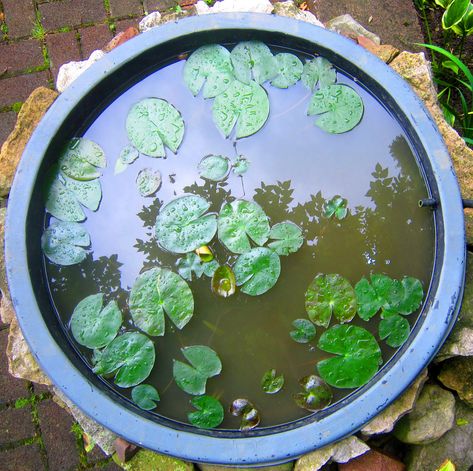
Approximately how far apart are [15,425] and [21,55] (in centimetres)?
160

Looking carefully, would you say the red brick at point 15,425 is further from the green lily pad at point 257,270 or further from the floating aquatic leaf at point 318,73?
the floating aquatic leaf at point 318,73

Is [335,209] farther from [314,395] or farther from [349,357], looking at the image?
[314,395]

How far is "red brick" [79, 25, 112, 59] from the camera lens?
2.33 meters

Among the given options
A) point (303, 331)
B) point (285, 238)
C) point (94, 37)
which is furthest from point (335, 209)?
point (94, 37)

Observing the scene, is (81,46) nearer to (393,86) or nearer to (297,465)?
(393,86)

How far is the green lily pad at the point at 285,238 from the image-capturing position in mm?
1630

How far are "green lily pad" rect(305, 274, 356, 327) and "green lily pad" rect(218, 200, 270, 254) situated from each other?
22cm

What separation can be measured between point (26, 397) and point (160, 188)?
1115mm

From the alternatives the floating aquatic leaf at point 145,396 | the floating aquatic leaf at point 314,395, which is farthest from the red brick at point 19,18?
the floating aquatic leaf at point 314,395

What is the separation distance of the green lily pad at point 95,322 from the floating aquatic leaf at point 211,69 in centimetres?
77

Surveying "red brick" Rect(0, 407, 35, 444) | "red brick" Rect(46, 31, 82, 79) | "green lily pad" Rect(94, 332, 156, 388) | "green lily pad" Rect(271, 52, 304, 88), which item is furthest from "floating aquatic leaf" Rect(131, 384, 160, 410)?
"red brick" Rect(46, 31, 82, 79)

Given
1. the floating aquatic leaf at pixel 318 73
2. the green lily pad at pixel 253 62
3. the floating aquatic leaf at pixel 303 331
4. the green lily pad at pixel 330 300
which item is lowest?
the floating aquatic leaf at pixel 303 331

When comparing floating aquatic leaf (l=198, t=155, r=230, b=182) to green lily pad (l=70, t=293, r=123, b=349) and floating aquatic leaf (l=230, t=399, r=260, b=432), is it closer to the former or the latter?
green lily pad (l=70, t=293, r=123, b=349)

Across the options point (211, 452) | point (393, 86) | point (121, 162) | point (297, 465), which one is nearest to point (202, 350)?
point (211, 452)
